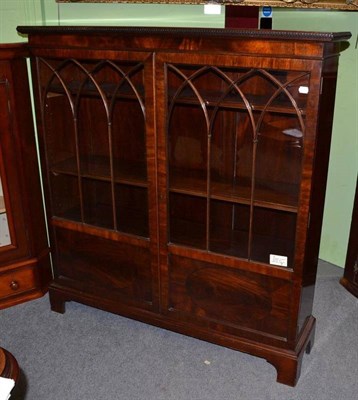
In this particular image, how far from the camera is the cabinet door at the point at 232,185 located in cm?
153

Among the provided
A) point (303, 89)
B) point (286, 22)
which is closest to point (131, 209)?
point (303, 89)

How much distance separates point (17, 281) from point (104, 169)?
0.69 meters

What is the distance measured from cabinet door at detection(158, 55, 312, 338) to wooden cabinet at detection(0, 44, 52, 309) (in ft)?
2.16

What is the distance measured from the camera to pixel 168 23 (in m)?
2.11

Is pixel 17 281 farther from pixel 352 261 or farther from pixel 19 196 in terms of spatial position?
pixel 352 261

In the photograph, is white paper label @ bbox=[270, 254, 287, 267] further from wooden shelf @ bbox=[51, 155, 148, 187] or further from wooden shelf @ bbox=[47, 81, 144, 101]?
wooden shelf @ bbox=[47, 81, 144, 101]

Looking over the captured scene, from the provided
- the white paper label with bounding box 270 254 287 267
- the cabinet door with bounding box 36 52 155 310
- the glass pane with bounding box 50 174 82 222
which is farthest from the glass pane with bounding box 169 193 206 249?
the glass pane with bounding box 50 174 82 222

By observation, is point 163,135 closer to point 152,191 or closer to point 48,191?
point 152,191

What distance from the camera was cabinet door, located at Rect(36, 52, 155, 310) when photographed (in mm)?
1798

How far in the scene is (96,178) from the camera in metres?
1.85

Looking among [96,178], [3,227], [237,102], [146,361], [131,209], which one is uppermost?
[237,102]

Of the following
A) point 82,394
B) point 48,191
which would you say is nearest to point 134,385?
point 82,394

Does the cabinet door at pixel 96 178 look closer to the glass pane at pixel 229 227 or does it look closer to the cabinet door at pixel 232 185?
the cabinet door at pixel 232 185

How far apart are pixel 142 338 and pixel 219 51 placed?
1.15 m
